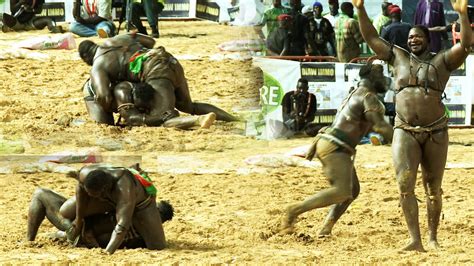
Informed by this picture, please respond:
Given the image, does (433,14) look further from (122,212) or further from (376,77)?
(122,212)

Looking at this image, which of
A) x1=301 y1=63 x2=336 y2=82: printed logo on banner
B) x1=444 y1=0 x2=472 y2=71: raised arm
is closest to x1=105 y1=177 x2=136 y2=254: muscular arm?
x1=444 y1=0 x2=472 y2=71: raised arm

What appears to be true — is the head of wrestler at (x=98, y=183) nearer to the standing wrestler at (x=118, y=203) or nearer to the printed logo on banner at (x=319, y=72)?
the standing wrestler at (x=118, y=203)

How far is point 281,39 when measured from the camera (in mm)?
20250

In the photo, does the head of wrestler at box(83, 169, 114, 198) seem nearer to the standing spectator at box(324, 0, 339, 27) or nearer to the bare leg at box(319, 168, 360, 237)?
the bare leg at box(319, 168, 360, 237)

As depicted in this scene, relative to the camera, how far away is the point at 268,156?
54.5 ft

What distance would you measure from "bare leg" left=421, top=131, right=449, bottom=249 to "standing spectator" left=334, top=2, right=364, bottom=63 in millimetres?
8709

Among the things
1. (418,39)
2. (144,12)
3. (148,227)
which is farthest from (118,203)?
(144,12)

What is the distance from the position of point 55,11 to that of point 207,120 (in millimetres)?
7383

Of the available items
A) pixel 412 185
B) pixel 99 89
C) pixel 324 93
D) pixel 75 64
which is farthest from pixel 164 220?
pixel 75 64

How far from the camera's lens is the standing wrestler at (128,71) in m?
17.8

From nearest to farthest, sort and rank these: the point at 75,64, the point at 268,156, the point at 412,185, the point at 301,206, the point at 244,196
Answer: the point at 412,185, the point at 301,206, the point at 244,196, the point at 268,156, the point at 75,64

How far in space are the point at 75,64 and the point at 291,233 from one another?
1035 centimetres

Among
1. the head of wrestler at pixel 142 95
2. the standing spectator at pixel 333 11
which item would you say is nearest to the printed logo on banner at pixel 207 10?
the standing spectator at pixel 333 11

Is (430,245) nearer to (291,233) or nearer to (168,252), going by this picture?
(291,233)
